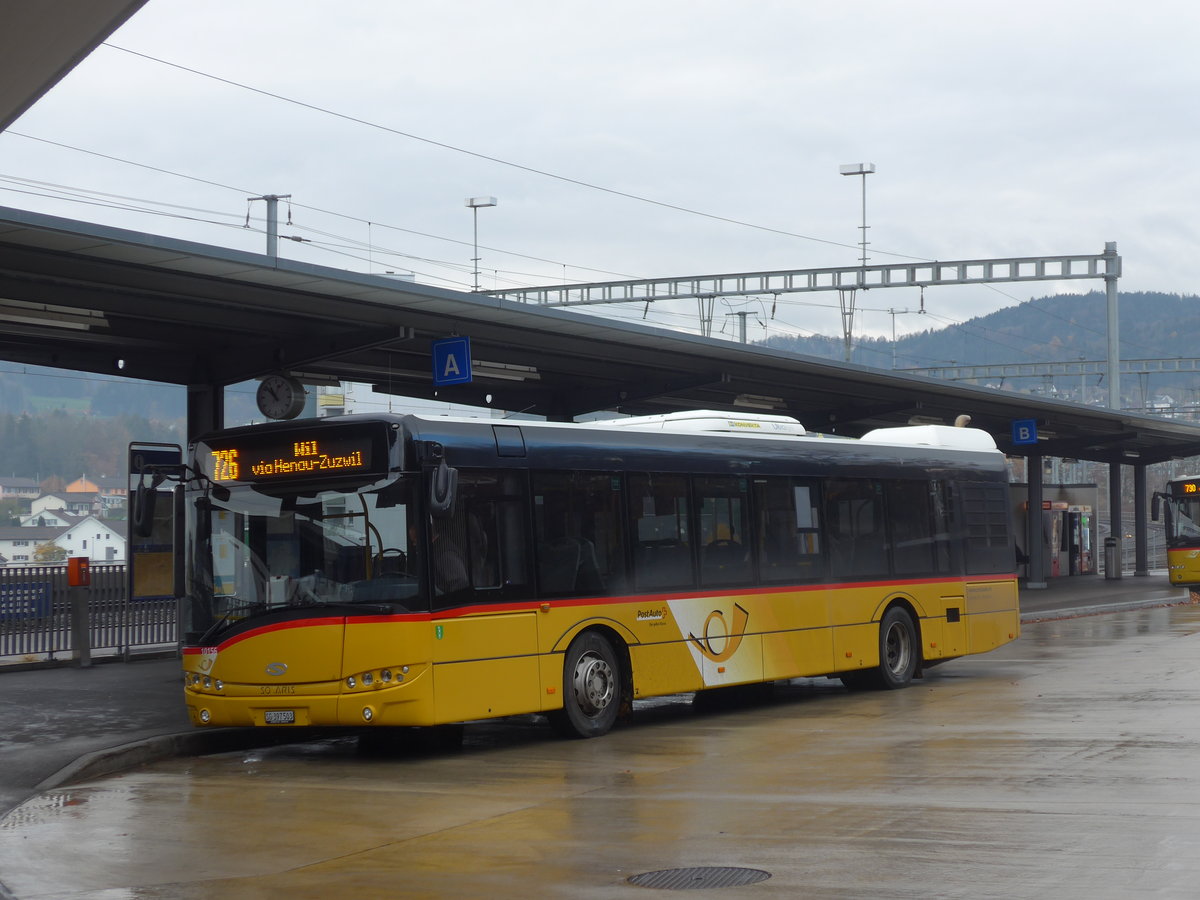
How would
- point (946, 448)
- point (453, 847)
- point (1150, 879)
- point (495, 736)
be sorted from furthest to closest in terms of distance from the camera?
point (946, 448), point (495, 736), point (453, 847), point (1150, 879)

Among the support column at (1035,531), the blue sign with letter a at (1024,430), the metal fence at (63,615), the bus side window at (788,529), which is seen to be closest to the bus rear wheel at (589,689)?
the bus side window at (788,529)

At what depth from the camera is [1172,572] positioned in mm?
40625

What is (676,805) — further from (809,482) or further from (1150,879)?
Answer: (809,482)

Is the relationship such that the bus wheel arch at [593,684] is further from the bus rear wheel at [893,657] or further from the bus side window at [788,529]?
the bus rear wheel at [893,657]

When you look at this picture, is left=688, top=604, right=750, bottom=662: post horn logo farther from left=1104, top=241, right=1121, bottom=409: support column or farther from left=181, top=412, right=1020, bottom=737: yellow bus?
left=1104, top=241, right=1121, bottom=409: support column

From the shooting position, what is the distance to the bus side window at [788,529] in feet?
51.5

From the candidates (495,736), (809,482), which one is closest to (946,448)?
(809,482)

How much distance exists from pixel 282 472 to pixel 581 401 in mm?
16757

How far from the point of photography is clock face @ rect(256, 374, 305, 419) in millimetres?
20922

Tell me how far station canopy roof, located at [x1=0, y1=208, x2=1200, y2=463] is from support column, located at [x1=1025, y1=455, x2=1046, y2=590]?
12.9m

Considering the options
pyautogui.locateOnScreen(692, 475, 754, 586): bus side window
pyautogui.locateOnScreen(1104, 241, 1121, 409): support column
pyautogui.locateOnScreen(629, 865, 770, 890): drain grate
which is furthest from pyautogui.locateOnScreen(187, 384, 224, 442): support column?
pyautogui.locateOnScreen(1104, 241, 1121, 409): support column

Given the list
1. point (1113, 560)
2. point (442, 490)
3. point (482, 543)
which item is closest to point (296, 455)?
point (442, 490)

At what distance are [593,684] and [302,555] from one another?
2.93 metres

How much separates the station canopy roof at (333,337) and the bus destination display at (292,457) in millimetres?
3355
